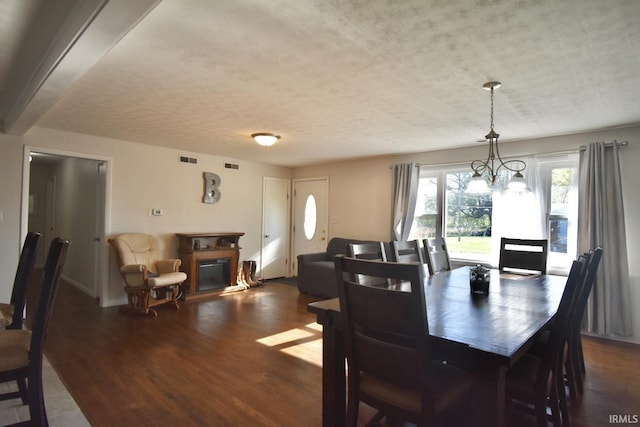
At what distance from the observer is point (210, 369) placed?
2.87 meters

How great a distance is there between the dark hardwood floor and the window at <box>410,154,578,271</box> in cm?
130

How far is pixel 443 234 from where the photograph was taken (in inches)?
205

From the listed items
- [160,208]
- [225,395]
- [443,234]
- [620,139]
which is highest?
[620,139]

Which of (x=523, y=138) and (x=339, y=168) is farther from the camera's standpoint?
(x=339, y=168)

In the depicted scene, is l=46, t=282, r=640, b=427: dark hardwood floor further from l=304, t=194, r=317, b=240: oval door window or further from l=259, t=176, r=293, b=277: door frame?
l=304, t=194, r=317, b=240: oval door window

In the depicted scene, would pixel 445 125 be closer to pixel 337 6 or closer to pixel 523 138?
pixel 523 138

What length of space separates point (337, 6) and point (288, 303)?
4.14 meters

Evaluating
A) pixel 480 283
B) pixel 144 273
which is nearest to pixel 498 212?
pixel 480 283

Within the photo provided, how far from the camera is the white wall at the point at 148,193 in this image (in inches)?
158

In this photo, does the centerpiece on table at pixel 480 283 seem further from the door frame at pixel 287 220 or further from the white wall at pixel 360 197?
the door frame at pixel 287 220

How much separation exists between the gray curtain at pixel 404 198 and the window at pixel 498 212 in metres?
0.16

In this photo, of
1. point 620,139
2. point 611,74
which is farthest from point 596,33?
point 620,139

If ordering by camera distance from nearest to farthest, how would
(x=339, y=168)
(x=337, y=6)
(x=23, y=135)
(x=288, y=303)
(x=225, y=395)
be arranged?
(x=337, y=6) → (x=225, y=395) → (x=23, y=135) → (x=288, y=303) → (x=339, y=168)

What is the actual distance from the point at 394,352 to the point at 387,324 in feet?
0.40
